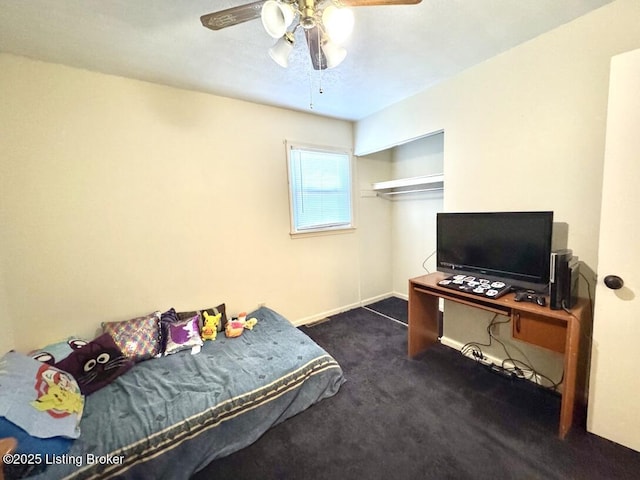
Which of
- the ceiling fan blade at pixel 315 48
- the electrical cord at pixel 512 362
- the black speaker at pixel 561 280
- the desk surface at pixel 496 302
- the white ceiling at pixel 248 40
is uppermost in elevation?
the white ceiling at pixel 248 40

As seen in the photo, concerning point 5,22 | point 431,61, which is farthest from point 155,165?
point 431,61

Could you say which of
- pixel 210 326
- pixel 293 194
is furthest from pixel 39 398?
pixel 293 194

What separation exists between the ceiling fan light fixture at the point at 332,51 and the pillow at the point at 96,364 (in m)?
2.42

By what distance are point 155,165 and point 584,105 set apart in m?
3.20

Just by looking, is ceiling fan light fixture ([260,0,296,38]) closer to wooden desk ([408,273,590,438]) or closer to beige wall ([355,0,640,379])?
beige wall ([355,0,640,379])

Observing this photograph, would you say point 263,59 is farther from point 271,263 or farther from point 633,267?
point 633,267

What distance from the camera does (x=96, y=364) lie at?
180 cm

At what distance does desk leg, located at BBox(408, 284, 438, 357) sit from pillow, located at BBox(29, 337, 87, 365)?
2613 millimetres

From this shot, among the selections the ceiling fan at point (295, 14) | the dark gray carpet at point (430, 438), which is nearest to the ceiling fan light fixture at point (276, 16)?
the ceiling fan at point (295, 14)

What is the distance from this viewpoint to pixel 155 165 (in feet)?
7.51

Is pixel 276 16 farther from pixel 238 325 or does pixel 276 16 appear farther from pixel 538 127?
pixel 238 325

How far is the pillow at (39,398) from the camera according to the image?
1200 millimetres

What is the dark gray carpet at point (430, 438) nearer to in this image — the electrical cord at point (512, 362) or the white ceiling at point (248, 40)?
the electrical cord at point (512, 362)

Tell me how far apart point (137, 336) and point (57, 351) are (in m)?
0.46
